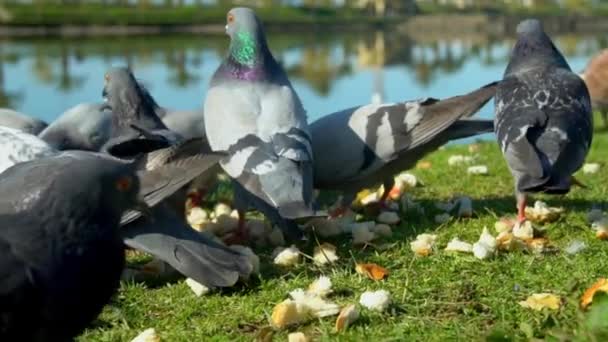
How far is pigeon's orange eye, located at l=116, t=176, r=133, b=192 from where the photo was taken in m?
2.78

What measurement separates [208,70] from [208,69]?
1.05ft

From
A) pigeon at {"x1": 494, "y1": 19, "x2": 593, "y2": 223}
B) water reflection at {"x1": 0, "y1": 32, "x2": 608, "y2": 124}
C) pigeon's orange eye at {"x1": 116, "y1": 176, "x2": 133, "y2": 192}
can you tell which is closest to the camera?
pigeon's orange eye at {"x1": 116, "y1": 176, "x2": 133, "y2": 192}

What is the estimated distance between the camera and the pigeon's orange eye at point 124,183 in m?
2.78

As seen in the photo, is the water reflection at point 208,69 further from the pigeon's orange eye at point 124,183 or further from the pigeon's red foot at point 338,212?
the pigeon's orange eye at point 124,183

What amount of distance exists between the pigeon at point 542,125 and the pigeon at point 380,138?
24 centimetres

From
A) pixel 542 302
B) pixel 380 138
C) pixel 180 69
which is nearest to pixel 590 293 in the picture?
pixel 542 302

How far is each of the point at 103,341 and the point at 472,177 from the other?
4.04 meters

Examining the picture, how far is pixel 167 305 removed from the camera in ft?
12.2

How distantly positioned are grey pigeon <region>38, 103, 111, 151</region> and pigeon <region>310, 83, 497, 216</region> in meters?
1.48

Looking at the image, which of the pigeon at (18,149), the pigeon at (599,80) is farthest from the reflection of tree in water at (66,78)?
the pigeon at (18,149)

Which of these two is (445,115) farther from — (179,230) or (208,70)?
(208,70)

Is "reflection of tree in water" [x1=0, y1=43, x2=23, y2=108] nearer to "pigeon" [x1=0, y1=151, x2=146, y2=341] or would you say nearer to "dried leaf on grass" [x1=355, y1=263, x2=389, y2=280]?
"dried leaf on grass" [x1=355, y1=263, x2=389, y2=280]

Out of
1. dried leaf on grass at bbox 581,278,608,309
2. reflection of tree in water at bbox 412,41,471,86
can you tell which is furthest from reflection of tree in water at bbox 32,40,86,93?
dried leaf on grass at bbox 581,278,608,309

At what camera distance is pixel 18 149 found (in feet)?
14.4
